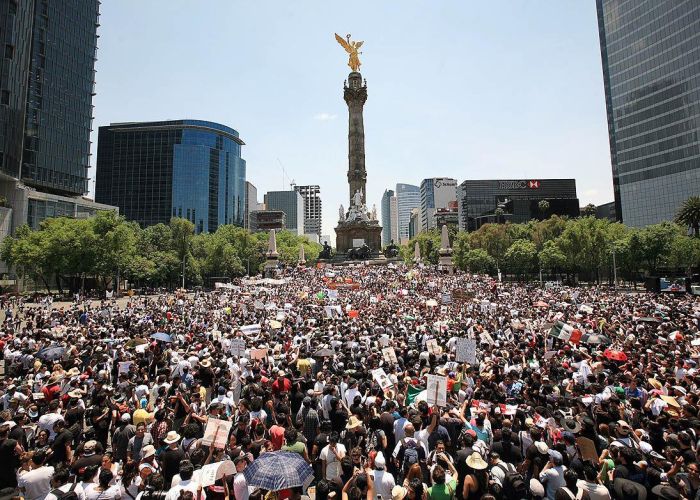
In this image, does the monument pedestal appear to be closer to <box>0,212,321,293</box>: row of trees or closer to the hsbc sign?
<box>0,212,321,293</box>: row of trees

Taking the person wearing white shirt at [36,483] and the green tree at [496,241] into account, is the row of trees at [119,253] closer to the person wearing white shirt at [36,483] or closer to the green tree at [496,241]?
the green tree at [496,241]

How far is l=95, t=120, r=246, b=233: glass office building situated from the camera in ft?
505

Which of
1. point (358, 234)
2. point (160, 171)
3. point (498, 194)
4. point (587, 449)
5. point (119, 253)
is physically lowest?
point (587, 449)

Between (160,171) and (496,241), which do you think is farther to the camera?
(160,171)

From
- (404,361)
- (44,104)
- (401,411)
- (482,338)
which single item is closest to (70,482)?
(401,411)

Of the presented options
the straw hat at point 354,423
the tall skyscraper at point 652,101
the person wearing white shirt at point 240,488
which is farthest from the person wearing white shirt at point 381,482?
the tall skyscraper at point 652,101

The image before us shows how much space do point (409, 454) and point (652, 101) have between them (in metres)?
110

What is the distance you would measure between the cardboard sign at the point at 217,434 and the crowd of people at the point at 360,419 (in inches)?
2.7

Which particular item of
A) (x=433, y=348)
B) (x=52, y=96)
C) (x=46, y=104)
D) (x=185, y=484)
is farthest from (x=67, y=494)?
(x=52, y=96)

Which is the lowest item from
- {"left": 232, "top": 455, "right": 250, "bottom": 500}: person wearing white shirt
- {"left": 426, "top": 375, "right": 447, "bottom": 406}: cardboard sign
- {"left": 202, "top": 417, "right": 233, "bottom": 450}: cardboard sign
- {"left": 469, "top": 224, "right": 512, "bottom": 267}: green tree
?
{"left": 232, "top": 455, "right": 250, "bottom": 500}: person wearing white shirt

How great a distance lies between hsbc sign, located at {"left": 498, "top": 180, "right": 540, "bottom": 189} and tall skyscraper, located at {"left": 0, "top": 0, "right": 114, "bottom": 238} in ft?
448

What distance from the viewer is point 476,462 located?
6.21 metres

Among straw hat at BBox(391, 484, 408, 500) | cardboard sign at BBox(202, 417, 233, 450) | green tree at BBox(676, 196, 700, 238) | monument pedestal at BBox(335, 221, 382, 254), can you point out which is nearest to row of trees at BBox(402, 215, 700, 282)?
green tree at BBox(676, 196, 700, 238)

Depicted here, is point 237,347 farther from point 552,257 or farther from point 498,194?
point 498,194
